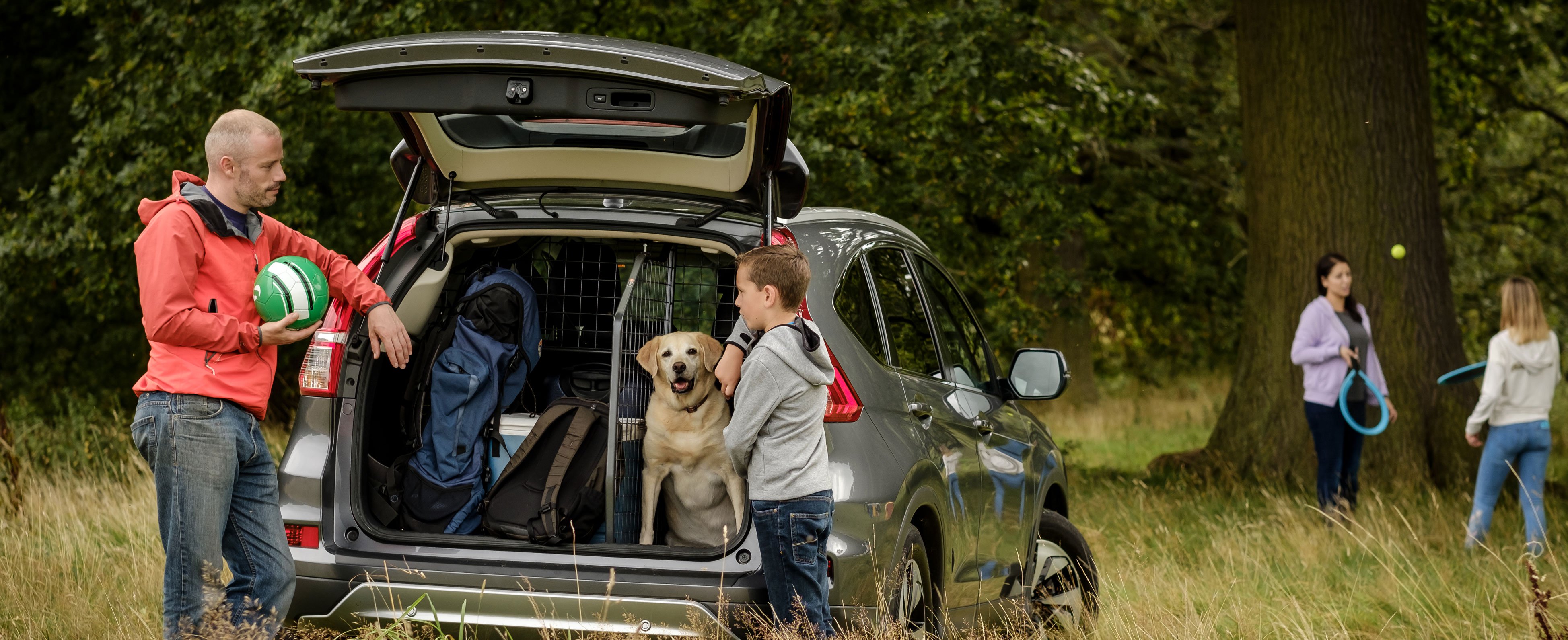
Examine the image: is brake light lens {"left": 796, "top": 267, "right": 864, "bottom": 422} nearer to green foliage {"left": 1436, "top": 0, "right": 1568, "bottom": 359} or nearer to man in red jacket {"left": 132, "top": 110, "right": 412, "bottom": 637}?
man in red jacket {"left": 132, "top": 110, "right": 412, "bottom": 637}

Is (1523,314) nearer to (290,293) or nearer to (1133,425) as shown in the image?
(290,293)

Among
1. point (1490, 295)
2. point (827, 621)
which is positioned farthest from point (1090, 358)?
point (827, 621)

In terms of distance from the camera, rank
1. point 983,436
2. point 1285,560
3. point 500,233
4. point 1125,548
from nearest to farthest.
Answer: point 500,233, point 983,436, point 1285,560, point 1125,548

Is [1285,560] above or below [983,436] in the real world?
below

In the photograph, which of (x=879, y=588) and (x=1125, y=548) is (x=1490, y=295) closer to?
(x=1125, y=548)

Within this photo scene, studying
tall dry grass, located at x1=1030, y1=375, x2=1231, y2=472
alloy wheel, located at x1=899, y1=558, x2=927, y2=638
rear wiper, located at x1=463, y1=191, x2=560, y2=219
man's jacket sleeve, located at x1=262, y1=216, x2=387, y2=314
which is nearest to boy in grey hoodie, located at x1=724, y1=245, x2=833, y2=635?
alloy wheel, located at x1=899, y1=558, x2=927, y2=638

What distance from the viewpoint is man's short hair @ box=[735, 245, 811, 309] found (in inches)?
148

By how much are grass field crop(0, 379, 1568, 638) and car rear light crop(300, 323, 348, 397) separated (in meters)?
1.31

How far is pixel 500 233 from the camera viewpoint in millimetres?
4406

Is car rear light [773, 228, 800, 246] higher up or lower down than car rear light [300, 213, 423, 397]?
higher up

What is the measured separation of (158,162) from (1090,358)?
43.5ft

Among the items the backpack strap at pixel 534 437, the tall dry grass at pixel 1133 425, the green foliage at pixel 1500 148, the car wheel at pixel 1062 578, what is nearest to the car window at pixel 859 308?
the backpack strap at pixel 534 437

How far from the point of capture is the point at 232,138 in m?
3.81

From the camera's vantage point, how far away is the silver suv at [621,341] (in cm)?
376
